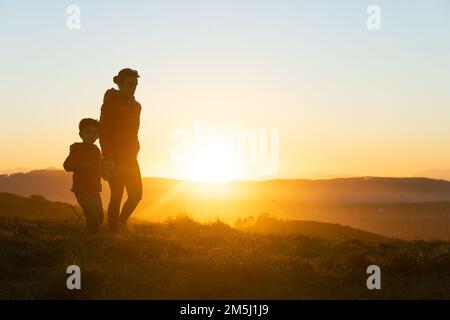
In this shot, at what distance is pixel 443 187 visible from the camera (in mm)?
113500

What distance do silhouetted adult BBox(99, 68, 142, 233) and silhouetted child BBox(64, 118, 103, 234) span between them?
0.71ft

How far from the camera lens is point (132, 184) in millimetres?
10078

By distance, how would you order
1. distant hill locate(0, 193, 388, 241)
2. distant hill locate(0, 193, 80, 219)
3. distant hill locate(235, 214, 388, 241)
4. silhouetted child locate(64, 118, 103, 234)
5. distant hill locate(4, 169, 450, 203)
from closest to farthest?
silhouetted child locate(64, 118, 103, 234), distant hill locate(235, 214, 388, 241), distant hill locate(0, 193, 388, 241), distant hill locate(0, 193, 80, 219), distant hill locate(4, 169, 450, 203)

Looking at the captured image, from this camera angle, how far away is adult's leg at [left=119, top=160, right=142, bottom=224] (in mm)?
10055

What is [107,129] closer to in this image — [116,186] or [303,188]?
[116,186]

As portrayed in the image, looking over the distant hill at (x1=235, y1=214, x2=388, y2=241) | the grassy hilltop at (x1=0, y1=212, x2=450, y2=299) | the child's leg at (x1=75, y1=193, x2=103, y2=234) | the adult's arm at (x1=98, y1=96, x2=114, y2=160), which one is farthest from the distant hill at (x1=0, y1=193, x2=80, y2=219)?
the adult's arm at (x1=98, y1=96, x2=114, y2=160)

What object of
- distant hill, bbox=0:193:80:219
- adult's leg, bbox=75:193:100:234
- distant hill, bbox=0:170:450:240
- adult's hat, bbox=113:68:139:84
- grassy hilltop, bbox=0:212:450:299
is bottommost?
grassy hilltop, bbox=0:212:450:299

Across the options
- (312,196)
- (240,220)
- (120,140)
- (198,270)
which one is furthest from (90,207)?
(312,196)

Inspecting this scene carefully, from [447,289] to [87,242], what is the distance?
4.75 m

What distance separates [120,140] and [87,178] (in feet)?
2.55

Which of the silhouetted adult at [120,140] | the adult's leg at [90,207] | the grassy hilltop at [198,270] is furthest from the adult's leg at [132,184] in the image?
the grassy hilltop at [198,270]

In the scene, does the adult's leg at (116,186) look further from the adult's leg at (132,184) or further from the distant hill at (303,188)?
the distant hill at (303,188)

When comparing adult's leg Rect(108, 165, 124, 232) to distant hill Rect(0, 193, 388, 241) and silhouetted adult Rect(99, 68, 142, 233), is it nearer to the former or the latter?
silhouetted adult Rect(99, 68, 142, 233)
